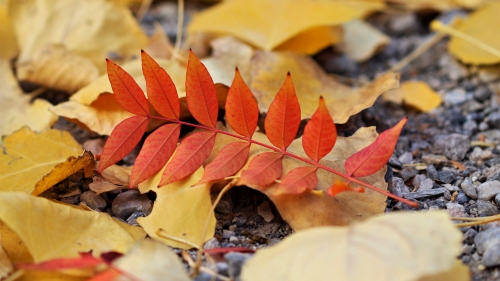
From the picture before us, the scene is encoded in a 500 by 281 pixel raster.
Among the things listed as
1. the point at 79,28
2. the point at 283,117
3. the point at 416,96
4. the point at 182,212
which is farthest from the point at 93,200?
the point at 416,96

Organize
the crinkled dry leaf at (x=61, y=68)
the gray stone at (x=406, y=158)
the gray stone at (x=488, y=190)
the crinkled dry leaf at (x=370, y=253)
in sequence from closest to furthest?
the crinkled dry leaf at (x=370, y=253) < the gray stone at (x=488, y=190) < the gray stone at (x=406, y=158) < the crinkled dry leaf at (x=61, y=68)

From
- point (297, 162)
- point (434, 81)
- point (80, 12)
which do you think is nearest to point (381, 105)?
point (434, 81)

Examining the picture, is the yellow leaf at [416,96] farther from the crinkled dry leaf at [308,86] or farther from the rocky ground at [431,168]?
the crinkled dry leaf at [308,86]

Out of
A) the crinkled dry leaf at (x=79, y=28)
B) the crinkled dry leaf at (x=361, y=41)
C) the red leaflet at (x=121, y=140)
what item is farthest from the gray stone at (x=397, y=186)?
the crinkled dry leaf at (x=79, y=28)

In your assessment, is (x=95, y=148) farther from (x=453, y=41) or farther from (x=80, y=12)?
(x=453, y=41)

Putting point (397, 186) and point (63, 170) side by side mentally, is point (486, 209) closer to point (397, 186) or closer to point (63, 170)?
point (397, 186)

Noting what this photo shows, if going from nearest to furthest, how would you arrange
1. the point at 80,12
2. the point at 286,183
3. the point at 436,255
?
the point at 436,255 → the point at 286,183 → the point at 80,12
